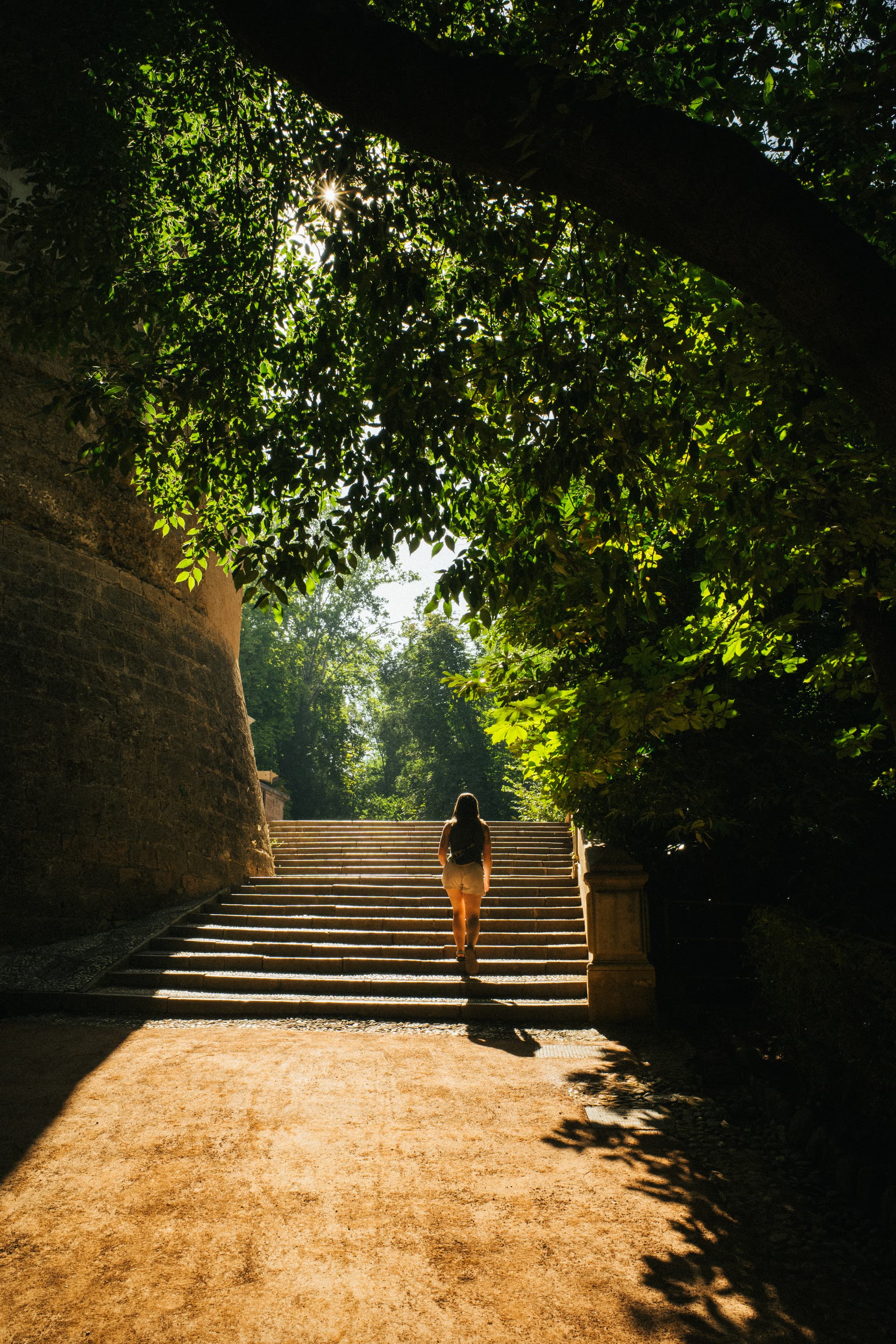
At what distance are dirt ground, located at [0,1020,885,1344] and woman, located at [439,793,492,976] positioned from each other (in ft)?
7.23

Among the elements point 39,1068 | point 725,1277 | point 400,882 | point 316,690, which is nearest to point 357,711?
point 316,690

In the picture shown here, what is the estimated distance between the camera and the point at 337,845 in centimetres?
1383

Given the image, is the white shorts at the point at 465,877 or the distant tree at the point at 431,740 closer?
the white shorts at the point at 465,877

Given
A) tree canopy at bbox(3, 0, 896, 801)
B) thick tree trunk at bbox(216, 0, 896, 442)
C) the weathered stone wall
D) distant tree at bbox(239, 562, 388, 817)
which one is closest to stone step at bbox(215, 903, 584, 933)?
the weathered stone wall

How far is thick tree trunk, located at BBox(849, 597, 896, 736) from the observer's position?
153 inches

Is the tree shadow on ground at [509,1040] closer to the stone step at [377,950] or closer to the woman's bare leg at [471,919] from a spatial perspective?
the woman's bare leg at [471,919]

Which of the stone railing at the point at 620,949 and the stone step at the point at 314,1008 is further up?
the stone railing at the point at 620,949

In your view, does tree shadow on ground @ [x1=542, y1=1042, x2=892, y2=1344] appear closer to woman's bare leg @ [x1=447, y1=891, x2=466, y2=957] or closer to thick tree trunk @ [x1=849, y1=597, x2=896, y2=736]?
thick tree trunk @ [x1=849, y1=597, x2=896, y2=736]

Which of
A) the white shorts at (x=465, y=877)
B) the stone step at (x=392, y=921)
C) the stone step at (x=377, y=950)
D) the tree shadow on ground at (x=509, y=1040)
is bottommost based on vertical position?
the tree shadow on ground at (x=509, y=1040)

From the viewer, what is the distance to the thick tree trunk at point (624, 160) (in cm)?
214

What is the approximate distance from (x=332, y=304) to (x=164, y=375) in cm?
115

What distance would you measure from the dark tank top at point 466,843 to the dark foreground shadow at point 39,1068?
2946 millimetres

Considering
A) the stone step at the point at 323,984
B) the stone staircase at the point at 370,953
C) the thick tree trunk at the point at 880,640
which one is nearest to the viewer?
the thick tree trunk at the point at 880,640

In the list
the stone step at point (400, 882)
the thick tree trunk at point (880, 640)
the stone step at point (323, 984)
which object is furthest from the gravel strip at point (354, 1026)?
the stone step at point (400, 882)
